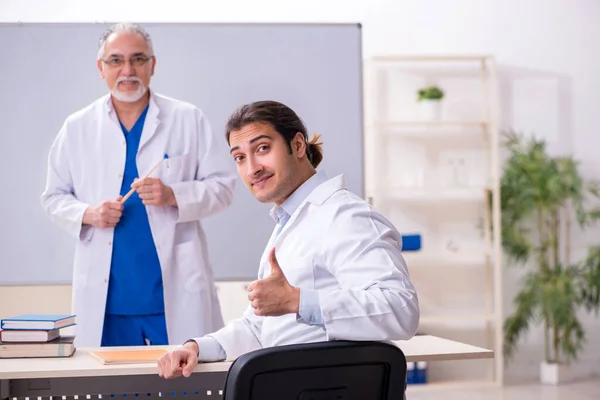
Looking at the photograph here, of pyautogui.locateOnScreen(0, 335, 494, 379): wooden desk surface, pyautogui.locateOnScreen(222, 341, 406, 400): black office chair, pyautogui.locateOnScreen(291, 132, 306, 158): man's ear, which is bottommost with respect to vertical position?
pyautogui.locateOnScreen(0, 335, 494, 379): wooden desk surface

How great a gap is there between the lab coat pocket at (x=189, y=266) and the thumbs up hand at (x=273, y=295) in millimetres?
1929

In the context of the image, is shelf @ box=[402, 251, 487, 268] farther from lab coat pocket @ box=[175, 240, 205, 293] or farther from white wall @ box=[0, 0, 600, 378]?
lab coat pocket @ box=[175, 240, 205, 293]

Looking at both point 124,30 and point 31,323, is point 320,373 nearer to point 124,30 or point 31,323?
point 31,323

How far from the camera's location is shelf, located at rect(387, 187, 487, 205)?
17.8 ft

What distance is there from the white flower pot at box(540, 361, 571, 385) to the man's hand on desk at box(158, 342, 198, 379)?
13.5 feet

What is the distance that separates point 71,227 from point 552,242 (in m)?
3.46

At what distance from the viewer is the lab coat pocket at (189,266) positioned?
11.4 feet

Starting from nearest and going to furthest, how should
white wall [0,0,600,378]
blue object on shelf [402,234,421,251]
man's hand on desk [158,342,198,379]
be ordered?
man's hand on desk [158,342,198,379]
blue object on shelf [402,234,421,251]
white wall [0,0,600,378]

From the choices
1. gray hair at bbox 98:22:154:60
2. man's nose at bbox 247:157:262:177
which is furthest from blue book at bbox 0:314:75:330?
gray hair at bbox 98:22:154:60

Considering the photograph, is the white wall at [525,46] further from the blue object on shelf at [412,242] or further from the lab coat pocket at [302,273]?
the lab coat pocket at [302,273]

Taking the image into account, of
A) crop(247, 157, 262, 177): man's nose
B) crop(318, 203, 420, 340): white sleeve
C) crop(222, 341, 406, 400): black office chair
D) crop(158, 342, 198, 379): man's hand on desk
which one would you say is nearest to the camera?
crop(222, 341, 406, 400): black office chair

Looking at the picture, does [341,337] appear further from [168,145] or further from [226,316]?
[226,316]

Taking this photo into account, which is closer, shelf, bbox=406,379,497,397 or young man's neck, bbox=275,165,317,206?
young man's neck, bbox=275,165,317,206

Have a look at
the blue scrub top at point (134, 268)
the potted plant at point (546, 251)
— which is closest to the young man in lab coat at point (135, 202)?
the blue scrub top at point (134, 268)
